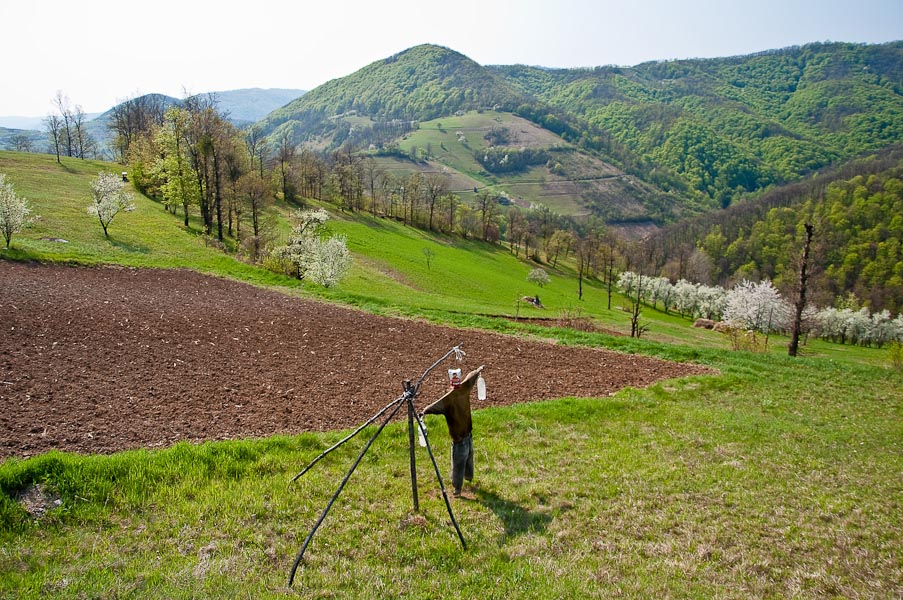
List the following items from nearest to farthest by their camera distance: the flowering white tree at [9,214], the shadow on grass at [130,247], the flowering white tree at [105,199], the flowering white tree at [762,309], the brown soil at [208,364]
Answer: the brown soil at [208,364], the flowering white tree at [9,214], the shadow on grass at [130,247], the flowering white tree at [105,199], the flowering white tree at [762,309]

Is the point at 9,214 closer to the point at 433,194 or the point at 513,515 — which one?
the point at 513,515

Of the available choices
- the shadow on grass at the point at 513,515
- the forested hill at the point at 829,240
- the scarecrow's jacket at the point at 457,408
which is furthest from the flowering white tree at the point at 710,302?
the scarecrow's jacket at the point at 457,408

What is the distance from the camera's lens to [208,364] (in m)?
14.6

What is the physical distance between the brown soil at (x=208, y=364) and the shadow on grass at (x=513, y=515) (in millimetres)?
4297

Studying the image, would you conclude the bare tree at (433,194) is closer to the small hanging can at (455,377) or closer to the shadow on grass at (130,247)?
the shadow on grass at (130,247)

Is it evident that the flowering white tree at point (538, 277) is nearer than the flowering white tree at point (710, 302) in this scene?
Yes

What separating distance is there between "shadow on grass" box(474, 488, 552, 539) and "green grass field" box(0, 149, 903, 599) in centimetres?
4

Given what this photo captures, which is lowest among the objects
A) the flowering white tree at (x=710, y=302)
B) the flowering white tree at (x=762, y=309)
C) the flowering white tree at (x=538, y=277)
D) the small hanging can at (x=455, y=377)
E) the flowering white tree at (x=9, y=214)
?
the flowering white tree at (x=710, y=302)

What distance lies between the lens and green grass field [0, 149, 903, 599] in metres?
6.14

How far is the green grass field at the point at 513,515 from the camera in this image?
614 cm

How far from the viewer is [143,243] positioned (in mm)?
37969

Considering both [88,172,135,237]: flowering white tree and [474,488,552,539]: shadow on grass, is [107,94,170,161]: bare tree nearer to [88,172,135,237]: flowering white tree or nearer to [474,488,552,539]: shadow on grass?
[88,172,135,237]: flowering white tree

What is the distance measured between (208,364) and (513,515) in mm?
10718

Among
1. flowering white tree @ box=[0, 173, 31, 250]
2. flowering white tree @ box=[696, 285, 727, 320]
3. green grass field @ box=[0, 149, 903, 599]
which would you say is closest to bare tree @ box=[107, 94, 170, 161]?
flowering white tree @ box=[0, 173, 31, 250]
